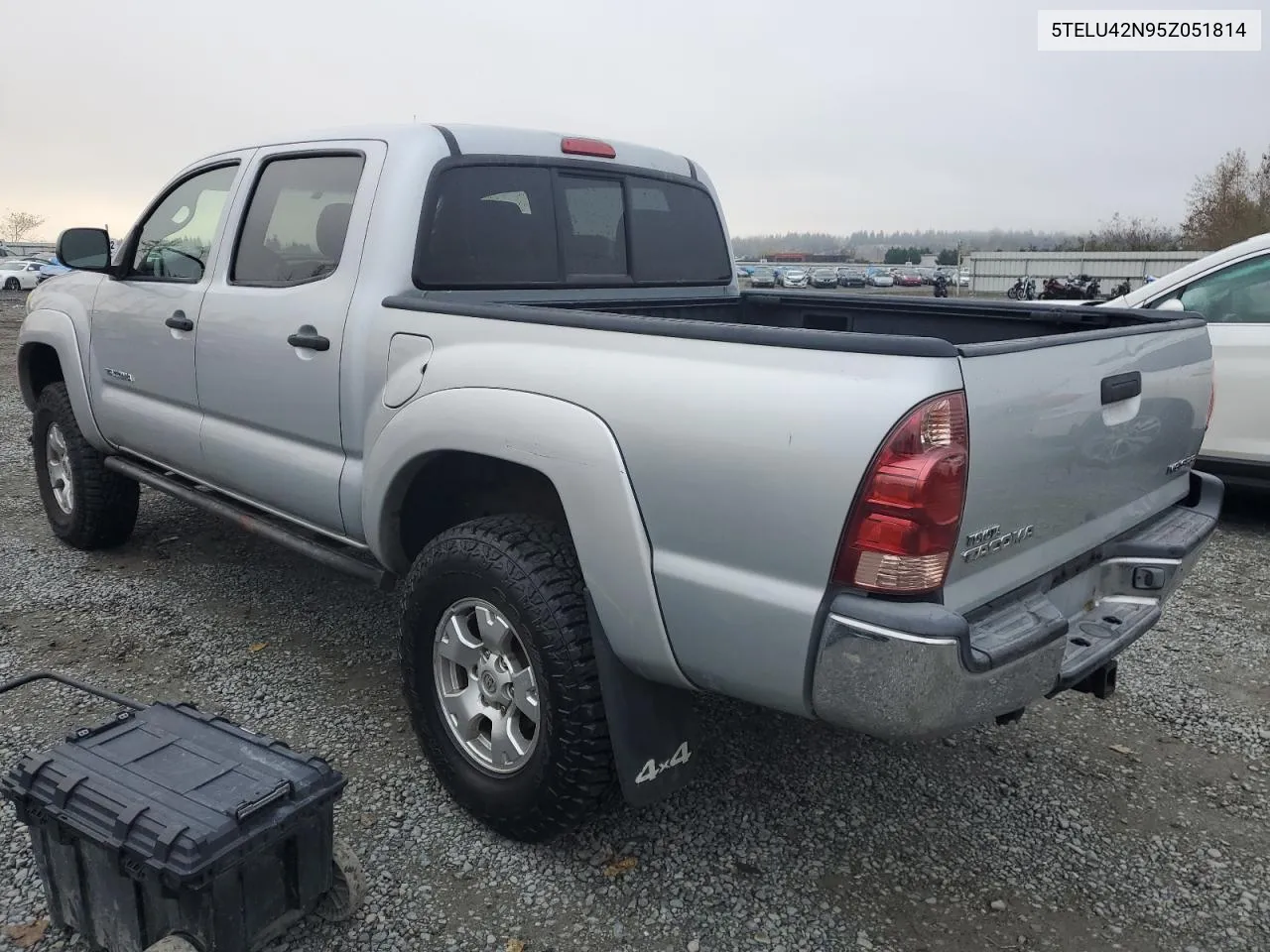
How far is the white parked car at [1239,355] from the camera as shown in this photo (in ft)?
18.9

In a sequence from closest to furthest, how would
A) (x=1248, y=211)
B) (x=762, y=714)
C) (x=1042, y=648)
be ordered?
(x=1042, y=648), (x=762, y=714), (x=1248, y=211)

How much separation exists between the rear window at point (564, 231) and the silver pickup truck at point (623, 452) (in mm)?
13

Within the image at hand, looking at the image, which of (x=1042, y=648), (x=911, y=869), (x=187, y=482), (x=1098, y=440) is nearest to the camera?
(x=1042, y=648)

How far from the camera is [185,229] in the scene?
4285 millimetres

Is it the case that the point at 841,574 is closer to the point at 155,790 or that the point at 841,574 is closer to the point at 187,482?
the point at 155,790

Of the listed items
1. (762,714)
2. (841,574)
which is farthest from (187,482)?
(841,574)

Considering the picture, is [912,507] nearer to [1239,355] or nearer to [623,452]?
[623,452]

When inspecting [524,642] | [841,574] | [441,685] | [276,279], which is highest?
[276,279]

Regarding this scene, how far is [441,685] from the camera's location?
2910 millimetres

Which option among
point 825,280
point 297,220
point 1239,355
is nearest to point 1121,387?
point 297,220

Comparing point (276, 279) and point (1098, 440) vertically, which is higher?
point (276, 279)

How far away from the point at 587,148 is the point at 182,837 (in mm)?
2767

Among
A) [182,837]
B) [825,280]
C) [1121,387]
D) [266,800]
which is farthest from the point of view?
[825,280]

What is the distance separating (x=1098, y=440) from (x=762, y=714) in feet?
5.41
